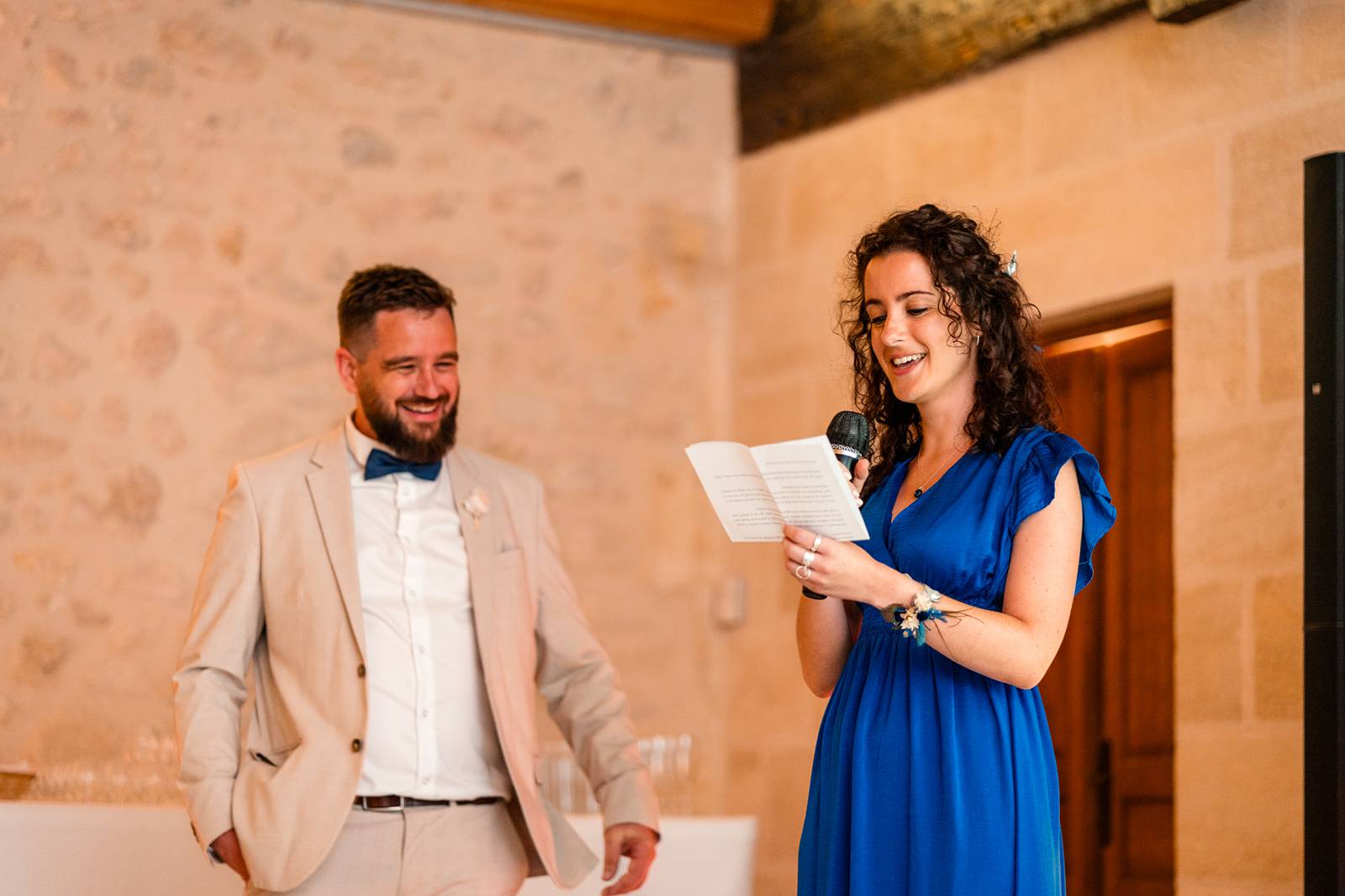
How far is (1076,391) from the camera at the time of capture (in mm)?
4379

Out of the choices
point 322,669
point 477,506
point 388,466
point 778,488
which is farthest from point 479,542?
point 778,488

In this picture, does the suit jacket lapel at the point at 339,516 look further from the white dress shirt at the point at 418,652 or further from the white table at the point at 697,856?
the white table at the point at 697,856

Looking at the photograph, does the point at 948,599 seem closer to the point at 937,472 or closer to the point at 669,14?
the point at 937,472

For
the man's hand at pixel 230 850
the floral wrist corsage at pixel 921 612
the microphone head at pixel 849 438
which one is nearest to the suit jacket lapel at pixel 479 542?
the man's hand at pixel 230 850

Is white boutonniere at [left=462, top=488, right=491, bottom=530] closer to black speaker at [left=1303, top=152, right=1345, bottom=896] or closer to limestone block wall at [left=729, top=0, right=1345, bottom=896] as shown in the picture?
limestone block wall at [left=729, top=0, right=1345, bottom=896]

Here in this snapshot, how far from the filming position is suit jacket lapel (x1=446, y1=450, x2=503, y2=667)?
3.09m

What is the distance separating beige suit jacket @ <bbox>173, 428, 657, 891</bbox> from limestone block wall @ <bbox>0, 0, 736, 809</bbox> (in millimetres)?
1832

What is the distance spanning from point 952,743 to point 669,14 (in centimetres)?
382

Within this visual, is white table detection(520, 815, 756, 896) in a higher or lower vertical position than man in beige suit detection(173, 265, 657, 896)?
lower

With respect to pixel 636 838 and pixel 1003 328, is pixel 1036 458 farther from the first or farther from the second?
pixel 636 838

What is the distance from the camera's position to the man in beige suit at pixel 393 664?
9.40ft

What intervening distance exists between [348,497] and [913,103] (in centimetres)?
259

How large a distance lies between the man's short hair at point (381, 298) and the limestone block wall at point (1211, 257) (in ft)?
3.51

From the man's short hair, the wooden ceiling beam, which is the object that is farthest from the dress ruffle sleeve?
the wooden ceiling beam
